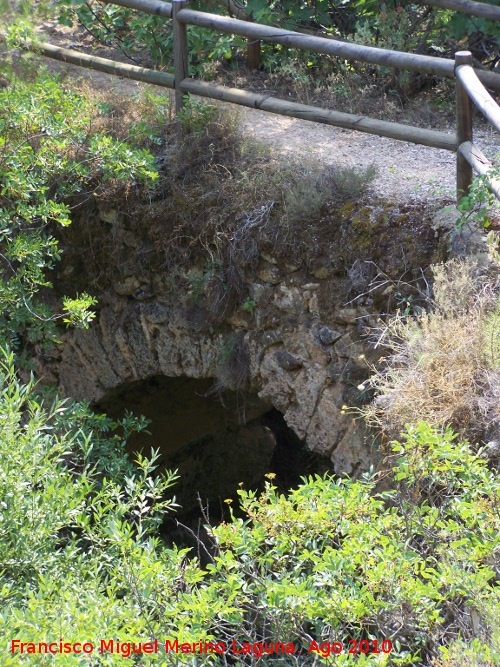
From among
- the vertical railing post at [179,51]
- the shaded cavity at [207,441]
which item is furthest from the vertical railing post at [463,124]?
the shaded cavity at [207,441]

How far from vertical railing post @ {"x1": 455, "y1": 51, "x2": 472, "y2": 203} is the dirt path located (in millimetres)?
230

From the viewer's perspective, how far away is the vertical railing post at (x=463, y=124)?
417cm

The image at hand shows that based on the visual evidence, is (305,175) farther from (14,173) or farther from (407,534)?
(407,534)

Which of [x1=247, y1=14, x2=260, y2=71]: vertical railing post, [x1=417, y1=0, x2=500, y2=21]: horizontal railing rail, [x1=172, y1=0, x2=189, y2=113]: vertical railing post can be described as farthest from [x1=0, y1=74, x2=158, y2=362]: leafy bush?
[x1=417, y1=0, x2=500, y2=21]: horizontal railing rail

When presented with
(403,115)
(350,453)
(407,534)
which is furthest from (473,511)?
(403,115)

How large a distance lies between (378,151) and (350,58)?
109 cm

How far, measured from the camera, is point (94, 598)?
275 cm

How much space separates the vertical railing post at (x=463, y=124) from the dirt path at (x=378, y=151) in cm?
23

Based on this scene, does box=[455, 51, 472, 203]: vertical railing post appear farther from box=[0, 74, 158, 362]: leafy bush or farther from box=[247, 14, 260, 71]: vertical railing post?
box=[247, 14, 260, 71]: vertical railing post

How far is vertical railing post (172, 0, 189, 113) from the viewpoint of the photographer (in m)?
5.53

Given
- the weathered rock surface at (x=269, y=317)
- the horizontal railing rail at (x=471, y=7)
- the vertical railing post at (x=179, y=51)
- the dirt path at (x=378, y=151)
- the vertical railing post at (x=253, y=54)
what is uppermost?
the horizontal railing rail at (x=471, y=7)

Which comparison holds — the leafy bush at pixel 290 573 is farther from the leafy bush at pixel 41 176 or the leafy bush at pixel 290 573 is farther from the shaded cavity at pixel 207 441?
the shaded cavity at pixel 207 441

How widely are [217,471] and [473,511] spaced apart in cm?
567

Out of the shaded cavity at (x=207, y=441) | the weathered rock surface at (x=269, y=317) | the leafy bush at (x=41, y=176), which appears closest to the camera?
the weathered rock surface at (x=269, y=317)
